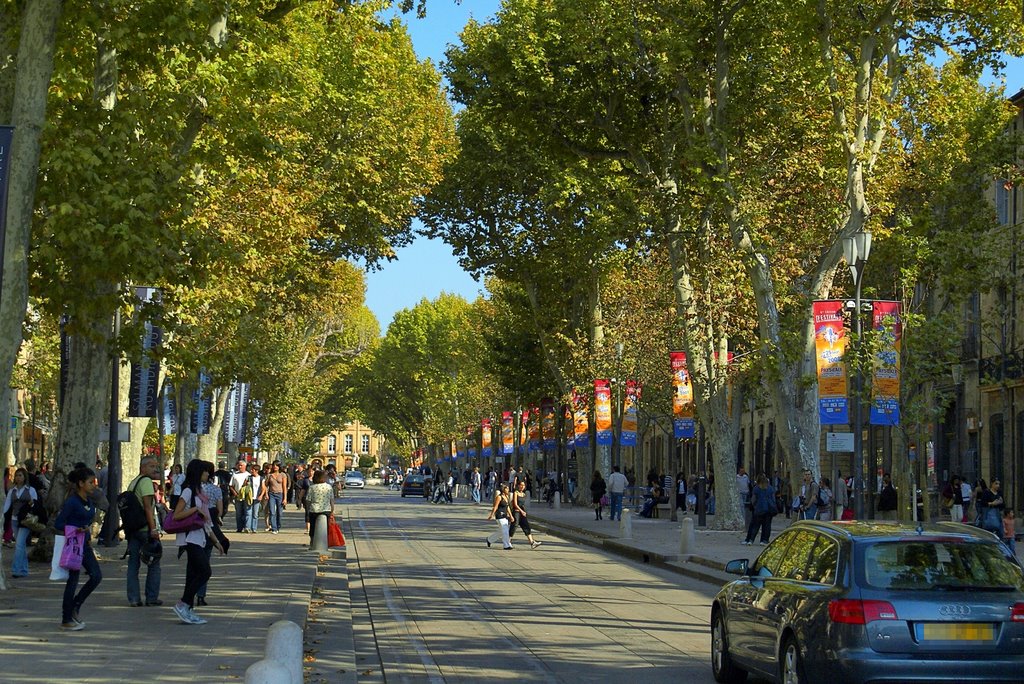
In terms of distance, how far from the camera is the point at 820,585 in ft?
35.3

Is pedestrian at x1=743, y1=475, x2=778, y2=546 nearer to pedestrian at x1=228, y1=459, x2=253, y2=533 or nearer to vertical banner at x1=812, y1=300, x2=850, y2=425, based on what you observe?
vertical banner at x1=812, y1=300, x2=850, y2=425

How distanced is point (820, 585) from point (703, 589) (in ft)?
45.4

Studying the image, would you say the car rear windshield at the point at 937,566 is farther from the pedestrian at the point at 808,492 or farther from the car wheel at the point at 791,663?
the pedestrian at the point at 808,492

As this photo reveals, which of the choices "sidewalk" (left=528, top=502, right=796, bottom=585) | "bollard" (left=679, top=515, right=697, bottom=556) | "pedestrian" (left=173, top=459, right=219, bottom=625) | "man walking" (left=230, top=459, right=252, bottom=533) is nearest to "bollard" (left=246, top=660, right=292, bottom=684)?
"pedestrian" (left=173, top=459, right=219, bottom=625)

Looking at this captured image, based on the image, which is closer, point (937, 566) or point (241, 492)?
point (937, 566)

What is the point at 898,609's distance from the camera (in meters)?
10.2

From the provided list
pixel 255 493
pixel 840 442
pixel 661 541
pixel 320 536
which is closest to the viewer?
pixel 840 442

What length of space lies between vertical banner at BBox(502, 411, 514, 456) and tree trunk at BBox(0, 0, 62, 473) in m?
63.9

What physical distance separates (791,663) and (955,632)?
1.17 metres

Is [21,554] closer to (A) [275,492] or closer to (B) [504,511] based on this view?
(B) [504,511]

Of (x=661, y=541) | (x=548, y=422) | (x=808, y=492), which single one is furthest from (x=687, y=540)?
(x=548, y=422)

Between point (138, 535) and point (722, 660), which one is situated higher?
point (138, 535)

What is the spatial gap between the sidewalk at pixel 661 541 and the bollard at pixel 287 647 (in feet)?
49.2

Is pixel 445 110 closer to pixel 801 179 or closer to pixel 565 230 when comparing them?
pixel 565 230
